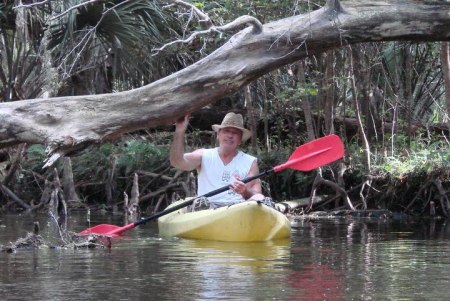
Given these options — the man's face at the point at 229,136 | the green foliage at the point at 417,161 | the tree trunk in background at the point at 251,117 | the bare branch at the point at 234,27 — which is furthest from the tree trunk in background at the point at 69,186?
the bare branch at the point at 234,27

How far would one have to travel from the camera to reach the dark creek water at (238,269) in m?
6.70

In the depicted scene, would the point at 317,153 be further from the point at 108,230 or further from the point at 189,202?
the point at 108,230

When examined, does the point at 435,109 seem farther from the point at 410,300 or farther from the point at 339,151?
the point at 410,300

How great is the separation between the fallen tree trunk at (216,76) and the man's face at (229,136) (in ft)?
11.9

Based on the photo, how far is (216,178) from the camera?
11.1 m

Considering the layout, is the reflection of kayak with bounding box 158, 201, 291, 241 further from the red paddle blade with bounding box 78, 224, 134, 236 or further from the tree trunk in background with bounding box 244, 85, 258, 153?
the tree trunk in background with bounding box 244, 85, 258, 153

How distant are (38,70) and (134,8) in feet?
6.85

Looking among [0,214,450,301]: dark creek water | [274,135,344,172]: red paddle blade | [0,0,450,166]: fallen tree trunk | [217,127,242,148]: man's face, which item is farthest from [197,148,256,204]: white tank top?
[0,0,450,166]: fallen tree trunk

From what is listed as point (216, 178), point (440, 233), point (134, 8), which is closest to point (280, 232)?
point (216, 178)

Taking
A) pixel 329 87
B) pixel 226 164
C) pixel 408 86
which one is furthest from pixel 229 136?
pixel 408 86

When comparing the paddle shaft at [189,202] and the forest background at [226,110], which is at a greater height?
the forest background at [226,110]

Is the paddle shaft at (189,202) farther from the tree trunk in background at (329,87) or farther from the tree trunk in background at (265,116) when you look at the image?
the tree trunk in background at (265,116)

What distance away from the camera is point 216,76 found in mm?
7062

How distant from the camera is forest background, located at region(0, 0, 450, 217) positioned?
590 inches
